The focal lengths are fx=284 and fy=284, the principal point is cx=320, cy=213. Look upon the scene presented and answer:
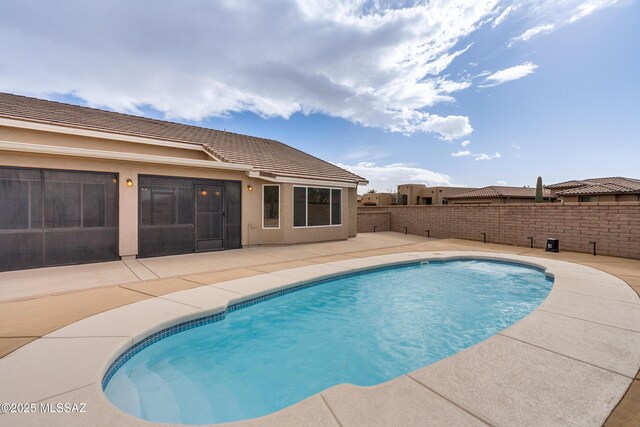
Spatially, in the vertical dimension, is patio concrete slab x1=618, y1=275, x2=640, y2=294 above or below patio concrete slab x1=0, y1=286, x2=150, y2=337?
above

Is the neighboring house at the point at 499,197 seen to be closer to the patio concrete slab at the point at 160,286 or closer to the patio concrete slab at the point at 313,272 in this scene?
the patio concrete slab at the point at 313,272

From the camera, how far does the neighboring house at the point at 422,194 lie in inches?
1674

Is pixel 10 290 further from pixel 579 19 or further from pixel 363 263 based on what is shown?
pixel 579 19

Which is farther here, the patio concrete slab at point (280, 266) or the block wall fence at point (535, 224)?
the block wall fence at point (535, 224)

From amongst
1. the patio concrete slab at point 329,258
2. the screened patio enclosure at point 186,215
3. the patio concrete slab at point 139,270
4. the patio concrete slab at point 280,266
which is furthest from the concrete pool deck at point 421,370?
the screened patio enclosure at point 186,215

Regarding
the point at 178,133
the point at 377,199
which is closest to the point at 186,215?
the point at 178,133

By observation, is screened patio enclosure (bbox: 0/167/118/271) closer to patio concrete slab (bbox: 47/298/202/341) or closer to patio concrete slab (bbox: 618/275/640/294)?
patio concrete slab (bbox: 47/298/202/341)

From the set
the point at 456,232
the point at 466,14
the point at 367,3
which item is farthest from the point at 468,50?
the point at 456,232

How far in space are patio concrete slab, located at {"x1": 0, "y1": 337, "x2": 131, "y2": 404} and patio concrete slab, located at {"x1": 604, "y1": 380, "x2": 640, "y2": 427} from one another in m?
4.35

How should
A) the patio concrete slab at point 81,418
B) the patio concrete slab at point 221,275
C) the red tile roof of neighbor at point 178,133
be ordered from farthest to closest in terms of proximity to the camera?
the red tile roof of neighbor at point 178,133, the patio concrete slab at point 221,275, the patio concrete slab at point 81,418

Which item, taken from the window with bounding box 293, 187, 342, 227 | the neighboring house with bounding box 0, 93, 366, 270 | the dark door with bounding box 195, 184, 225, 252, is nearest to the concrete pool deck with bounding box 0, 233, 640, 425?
the neighboring house with bounding box 0, 93, 366, 270

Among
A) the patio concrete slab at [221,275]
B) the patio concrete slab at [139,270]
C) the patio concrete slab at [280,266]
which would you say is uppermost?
the patio concrete slab at [139,270]

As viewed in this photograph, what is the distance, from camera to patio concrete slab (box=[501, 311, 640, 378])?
9.95ft

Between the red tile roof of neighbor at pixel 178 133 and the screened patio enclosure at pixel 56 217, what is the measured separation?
7.77 ft
